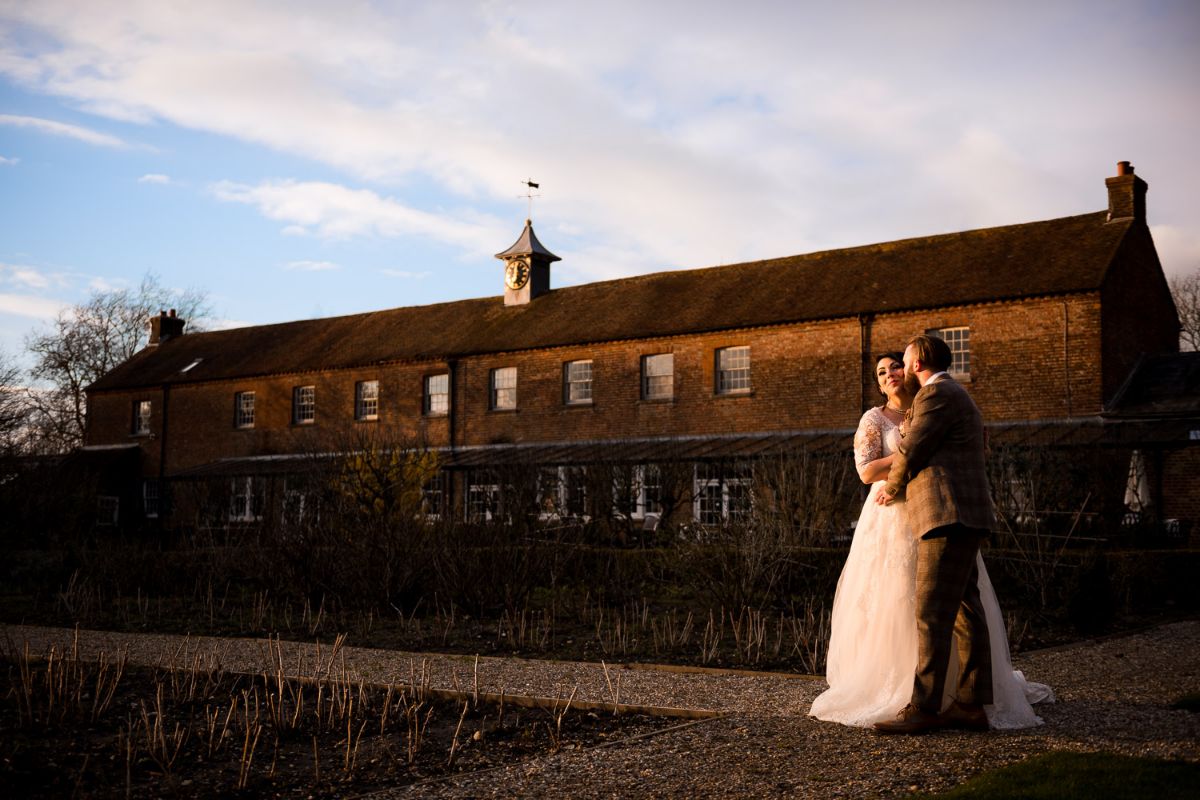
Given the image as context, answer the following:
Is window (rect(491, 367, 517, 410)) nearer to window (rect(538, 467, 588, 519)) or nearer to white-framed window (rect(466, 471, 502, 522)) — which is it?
white-framed window (rect(466, 471, 502, 522))

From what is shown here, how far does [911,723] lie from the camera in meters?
6.11

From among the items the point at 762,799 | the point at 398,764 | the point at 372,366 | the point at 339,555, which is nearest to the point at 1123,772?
the point at 762,799

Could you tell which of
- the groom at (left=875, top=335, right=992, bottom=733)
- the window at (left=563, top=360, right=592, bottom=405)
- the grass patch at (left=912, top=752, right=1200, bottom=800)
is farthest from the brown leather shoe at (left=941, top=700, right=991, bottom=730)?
the window at (left=563, top=360, right=592, bottom=405)

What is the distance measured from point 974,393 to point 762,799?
20.5 m

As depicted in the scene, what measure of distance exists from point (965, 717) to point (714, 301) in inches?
912

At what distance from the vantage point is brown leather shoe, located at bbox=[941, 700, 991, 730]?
243 inches

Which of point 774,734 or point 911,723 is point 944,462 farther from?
point 774,734

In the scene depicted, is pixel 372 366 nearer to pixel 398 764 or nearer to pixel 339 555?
pixel 339 555

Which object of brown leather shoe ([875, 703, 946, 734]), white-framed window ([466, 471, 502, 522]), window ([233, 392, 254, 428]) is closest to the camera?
brown leather shoe ([875, 703, 946, 734])

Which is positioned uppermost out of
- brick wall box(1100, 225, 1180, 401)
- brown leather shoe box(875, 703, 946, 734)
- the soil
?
brick wall box(1100, 225, 1180, 401)

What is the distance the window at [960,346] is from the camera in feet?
79.3

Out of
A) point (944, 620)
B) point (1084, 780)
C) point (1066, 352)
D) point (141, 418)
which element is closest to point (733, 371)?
point (1066, 352)

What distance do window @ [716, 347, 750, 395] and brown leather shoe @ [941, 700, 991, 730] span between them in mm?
20859

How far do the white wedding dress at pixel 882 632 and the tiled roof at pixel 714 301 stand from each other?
18077mm
